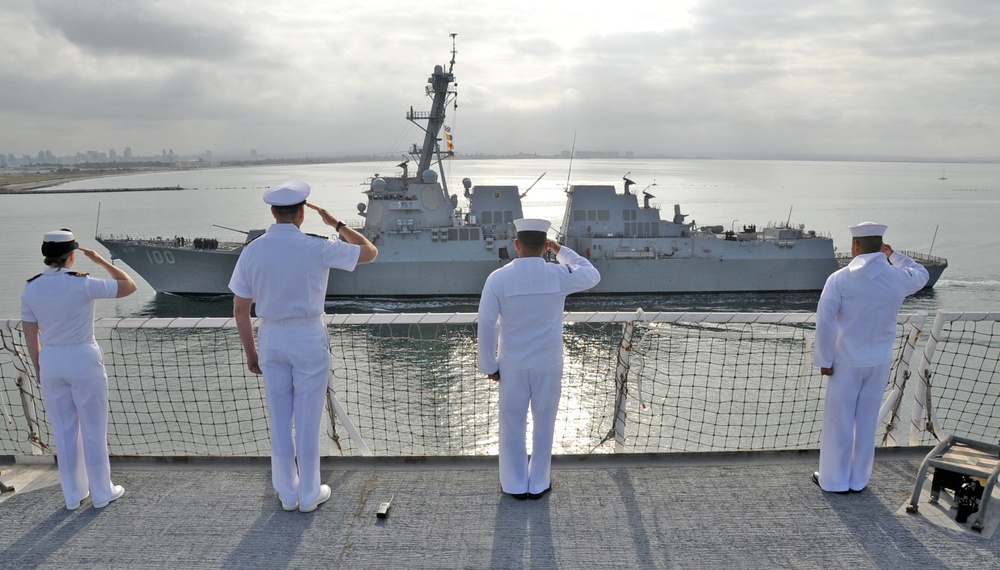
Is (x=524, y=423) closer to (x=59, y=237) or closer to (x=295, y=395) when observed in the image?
(x=295, y=395)

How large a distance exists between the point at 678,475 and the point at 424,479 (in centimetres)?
134

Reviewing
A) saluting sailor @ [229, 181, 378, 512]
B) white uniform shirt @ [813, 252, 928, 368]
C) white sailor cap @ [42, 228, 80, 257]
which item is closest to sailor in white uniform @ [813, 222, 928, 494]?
white uniform shirt @ [813, 252, 928, 368]

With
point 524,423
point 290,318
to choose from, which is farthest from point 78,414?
point 524,423

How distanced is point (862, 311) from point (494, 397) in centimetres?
1025

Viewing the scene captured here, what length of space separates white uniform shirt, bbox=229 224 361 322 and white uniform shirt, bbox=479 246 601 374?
66 centimetres

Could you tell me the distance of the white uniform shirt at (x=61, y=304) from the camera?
2779 mm

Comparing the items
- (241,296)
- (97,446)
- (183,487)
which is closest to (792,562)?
(241,296)

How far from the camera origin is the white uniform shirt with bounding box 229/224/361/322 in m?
2.72

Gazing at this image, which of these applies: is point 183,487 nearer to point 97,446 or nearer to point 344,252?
point 97,446

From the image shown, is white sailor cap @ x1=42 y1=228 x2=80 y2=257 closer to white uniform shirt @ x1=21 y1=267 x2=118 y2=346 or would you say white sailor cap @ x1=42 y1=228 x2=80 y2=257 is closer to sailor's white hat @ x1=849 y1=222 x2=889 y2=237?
white uniform shirt @ x1=21 y1=267 x2=118 y2=346

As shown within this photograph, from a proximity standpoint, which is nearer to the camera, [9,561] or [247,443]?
[9,561]

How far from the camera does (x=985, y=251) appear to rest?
116 ft

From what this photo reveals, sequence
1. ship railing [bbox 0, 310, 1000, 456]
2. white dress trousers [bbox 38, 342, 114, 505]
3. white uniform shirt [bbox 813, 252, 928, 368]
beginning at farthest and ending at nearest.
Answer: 1. ship railing [bbox 0, 310, 1000, 456]
2. white uniform shirt [bbox 813, 252, 928, 368]
3. white dress trousers [bbox 38, 342, 114, 505]

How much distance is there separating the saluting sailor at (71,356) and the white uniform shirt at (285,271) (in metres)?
0.55
